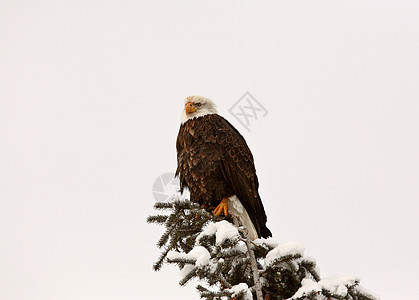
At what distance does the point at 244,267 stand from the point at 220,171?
1.78m

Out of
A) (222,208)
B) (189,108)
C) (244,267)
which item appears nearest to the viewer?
(244,267)

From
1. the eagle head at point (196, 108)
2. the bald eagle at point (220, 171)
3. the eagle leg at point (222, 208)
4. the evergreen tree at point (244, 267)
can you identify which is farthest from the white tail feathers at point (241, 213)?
the evergreen tree at point (244, 267)

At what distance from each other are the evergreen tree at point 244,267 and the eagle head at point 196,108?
6.09 feet

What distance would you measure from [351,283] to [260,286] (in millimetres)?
558

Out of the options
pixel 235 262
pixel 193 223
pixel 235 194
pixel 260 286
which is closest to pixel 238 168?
pixel 235 194

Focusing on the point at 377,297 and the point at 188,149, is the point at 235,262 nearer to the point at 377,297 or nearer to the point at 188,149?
the point at 377,297

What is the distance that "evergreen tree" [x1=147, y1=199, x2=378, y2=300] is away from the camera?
107 inches

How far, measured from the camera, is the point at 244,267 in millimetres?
3172

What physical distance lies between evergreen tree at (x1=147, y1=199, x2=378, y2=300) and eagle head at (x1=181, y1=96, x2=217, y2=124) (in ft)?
6.09

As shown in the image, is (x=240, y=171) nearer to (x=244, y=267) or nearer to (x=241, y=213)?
(x=241, y=213)

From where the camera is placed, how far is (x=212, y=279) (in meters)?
2.92

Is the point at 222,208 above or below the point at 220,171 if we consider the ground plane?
below

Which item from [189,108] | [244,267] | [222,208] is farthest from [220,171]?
[244,267]

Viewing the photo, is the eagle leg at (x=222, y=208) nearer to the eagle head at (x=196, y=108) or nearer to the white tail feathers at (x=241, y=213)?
the white tail feathers at (x=241, y=213)
